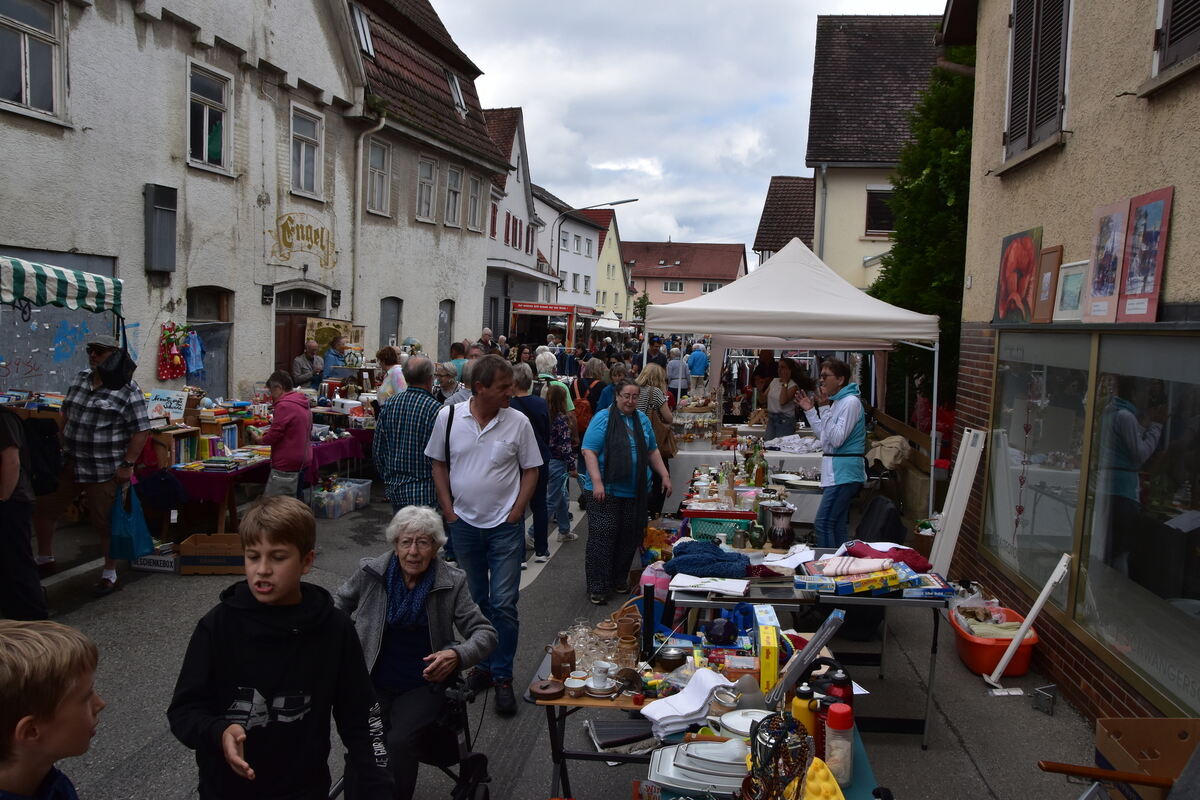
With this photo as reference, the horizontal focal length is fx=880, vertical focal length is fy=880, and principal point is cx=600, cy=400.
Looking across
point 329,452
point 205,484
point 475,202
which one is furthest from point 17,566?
point 475,202

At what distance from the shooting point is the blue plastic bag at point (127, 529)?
→ 23.4 ft

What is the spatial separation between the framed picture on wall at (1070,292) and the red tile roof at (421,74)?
44.7ft

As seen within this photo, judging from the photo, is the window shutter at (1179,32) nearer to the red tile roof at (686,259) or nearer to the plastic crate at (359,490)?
the plastic crate at (359,490)

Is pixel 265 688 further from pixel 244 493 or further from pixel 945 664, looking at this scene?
pixel 244 493

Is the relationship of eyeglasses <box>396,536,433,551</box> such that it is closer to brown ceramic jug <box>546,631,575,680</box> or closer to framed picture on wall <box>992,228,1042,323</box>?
brown ceramic jug <box>546,631,575,680</box>

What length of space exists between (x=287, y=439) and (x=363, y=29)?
11.8 m

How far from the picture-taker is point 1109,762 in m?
3.37

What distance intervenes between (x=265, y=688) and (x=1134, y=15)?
5.49 meters

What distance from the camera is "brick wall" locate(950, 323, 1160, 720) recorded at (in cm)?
478

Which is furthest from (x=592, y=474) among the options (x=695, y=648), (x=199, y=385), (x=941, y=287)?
(x=199, y=385)

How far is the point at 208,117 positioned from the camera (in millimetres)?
12281

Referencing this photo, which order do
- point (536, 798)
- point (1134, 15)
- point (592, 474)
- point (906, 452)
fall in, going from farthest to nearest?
point (906, 452)
point (592, 474)
point (1134, 15)
point (536, 798)

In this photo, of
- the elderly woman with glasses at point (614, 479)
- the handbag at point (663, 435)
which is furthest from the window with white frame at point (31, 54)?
the handbag at point (663, 435)

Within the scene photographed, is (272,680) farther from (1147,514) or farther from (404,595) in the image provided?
(1147,514)
